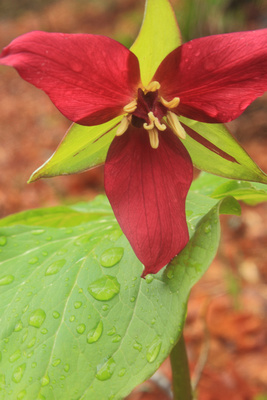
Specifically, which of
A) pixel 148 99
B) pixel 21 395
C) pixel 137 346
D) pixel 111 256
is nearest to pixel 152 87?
pixel 148 99

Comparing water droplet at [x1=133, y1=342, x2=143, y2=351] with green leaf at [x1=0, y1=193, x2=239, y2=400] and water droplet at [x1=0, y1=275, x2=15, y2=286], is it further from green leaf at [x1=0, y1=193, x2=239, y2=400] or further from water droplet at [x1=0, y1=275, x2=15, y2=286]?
water droplet at [x1=0, y1=275, x2=15, y2=286]

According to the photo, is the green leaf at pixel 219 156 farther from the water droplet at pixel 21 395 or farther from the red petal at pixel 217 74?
the water droplet at pixel 21 395

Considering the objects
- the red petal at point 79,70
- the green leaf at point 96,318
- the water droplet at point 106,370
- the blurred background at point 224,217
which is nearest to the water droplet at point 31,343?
the green leaf at point 96,318

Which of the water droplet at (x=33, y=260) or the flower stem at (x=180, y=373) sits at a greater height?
the water droplet at (x=33, y=260)

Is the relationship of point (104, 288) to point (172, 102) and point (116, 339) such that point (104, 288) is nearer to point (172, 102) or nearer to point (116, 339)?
point (116, 339)

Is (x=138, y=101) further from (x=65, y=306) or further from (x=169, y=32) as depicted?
(x=65, y=306)

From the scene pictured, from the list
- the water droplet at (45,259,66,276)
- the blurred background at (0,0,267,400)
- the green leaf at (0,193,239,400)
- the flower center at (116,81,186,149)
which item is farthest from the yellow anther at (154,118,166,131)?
the blurred background at (0,0,267,400)
